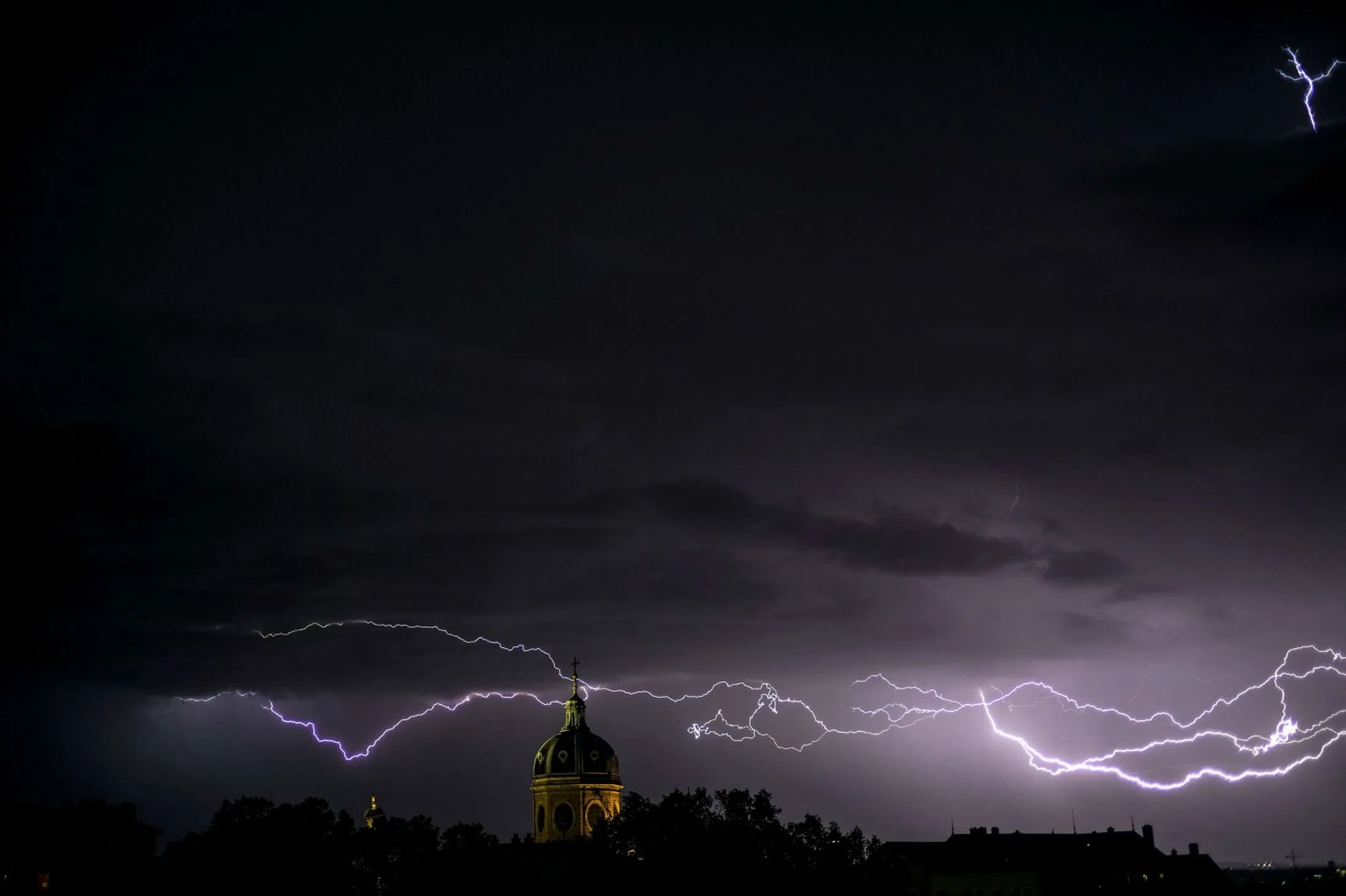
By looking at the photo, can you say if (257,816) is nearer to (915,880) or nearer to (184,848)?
(184,848)

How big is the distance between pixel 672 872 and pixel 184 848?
32.4m

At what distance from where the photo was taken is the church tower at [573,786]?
509 feet

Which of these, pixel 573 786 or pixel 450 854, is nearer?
pixel 450 854

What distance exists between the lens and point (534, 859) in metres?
133

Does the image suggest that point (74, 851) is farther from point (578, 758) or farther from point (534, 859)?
point (578, 758)

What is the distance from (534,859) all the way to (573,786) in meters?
23.3

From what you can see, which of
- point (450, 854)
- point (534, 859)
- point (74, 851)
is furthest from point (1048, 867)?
point (74, 851)

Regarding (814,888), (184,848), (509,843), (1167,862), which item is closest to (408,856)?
(184,848)

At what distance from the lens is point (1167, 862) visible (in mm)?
134000

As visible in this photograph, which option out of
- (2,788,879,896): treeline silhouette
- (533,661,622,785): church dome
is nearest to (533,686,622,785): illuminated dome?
(533,661,622,785): church dome

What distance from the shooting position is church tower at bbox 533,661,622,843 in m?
155

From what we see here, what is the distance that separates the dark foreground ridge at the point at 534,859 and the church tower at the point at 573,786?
25.6m

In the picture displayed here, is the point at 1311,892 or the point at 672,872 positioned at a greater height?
the point at 672,872

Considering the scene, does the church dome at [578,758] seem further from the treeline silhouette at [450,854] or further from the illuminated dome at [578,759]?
the treeline silhouette at [450,854]
